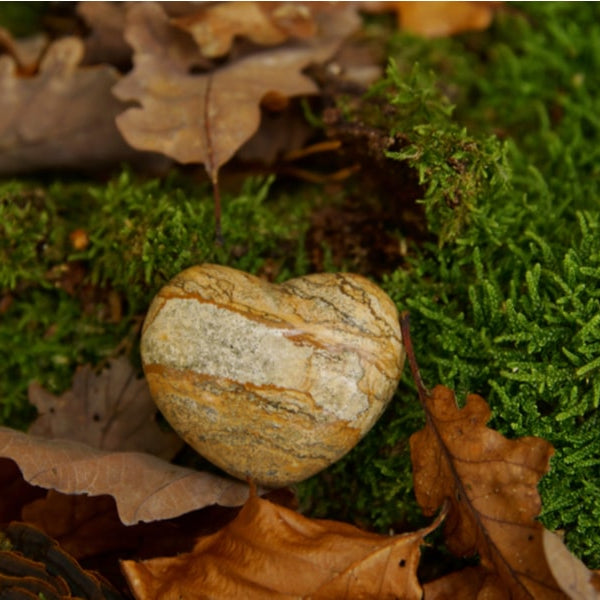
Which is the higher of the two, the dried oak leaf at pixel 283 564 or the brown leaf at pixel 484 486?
the brown leaf at pixel 484 486

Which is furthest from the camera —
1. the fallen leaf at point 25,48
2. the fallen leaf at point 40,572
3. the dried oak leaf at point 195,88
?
the fallen leaf at point 25,48

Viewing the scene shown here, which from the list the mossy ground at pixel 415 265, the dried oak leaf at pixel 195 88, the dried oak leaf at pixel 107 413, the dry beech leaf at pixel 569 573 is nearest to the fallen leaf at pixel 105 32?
the dried oak leaf at pixel 195 88

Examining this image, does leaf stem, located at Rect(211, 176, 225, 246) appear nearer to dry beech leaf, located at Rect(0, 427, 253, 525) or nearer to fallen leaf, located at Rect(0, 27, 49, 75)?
dry beech leaf, located at Rect(0, 427, 253, 525)

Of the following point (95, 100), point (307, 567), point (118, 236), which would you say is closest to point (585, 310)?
point (307, 567)

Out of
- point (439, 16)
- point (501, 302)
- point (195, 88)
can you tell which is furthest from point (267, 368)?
point (439, 16)

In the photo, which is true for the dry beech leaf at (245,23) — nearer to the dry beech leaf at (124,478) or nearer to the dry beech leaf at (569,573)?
the dry beech leaf at (124,478)

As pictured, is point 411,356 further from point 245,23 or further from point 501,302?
point 245,23
